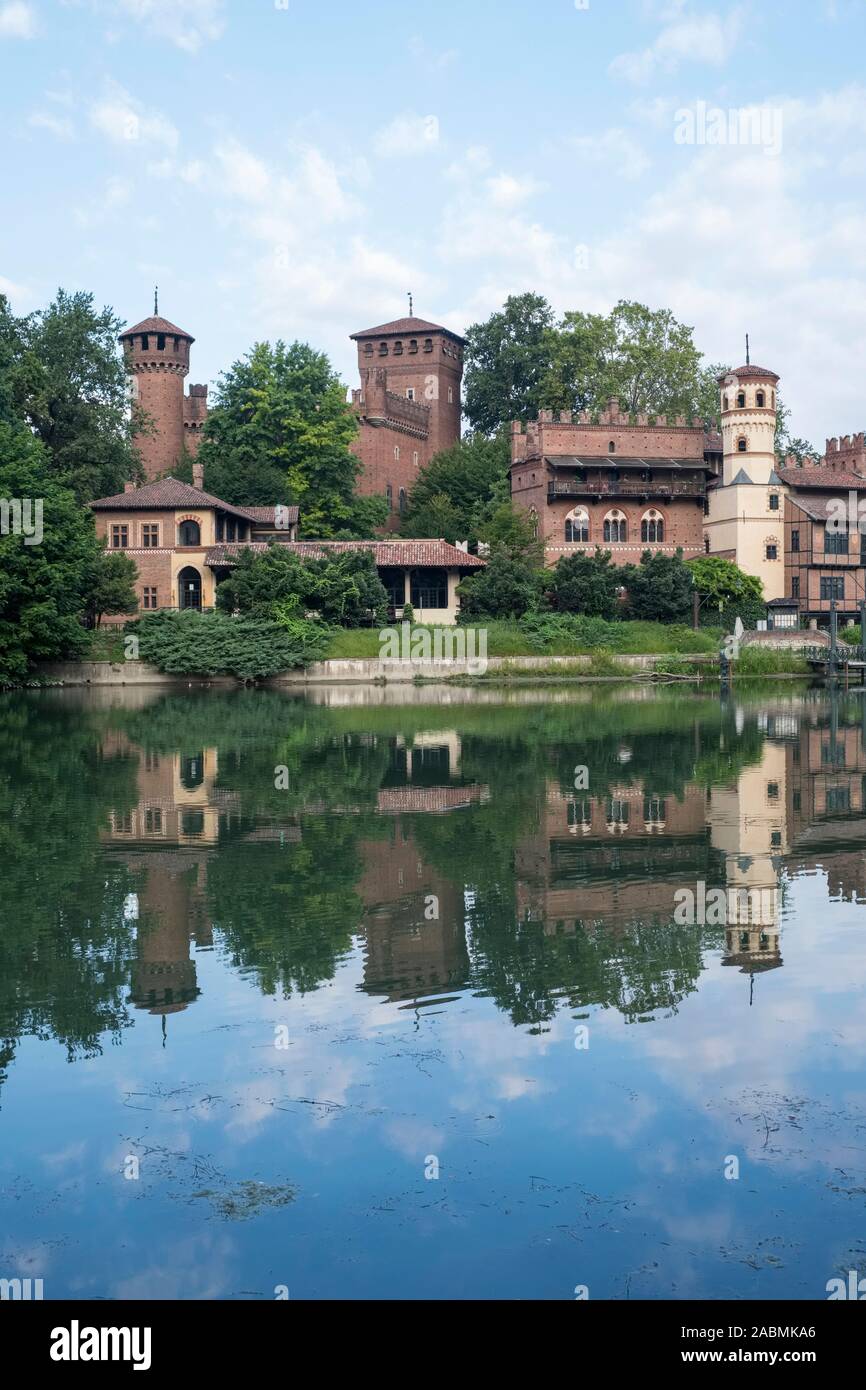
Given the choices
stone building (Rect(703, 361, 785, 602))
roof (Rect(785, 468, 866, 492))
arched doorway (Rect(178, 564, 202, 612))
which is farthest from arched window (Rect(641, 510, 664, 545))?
arched doorway (Rect(178, 564, 202, 612))

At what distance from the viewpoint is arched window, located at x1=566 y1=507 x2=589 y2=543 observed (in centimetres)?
6050

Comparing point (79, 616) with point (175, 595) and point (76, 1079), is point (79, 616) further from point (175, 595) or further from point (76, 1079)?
point (76, 1079)

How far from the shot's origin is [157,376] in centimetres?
6981

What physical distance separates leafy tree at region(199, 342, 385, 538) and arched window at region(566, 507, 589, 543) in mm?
9472

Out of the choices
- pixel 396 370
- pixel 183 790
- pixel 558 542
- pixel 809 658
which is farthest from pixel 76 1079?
pixel 396 370

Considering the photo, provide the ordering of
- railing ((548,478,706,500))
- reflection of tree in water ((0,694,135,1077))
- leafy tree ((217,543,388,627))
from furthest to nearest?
1. railing ((548,478,706,500))
2. leafy tree ((217,543,388,627))
3. reflection of tree in water ((0,694,135,1077))

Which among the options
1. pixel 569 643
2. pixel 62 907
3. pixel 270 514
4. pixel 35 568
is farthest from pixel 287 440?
pixel 62 907

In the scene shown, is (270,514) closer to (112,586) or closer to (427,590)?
(427,590)

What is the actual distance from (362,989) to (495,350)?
236 ft

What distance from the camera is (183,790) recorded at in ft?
67.4

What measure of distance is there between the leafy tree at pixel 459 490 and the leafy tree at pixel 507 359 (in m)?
9.48

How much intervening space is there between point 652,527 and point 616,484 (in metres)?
2.59

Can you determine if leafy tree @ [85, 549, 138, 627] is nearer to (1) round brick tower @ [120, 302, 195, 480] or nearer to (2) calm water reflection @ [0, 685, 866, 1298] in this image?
(1) round brick tower @ [120, 302, 195, 480]
